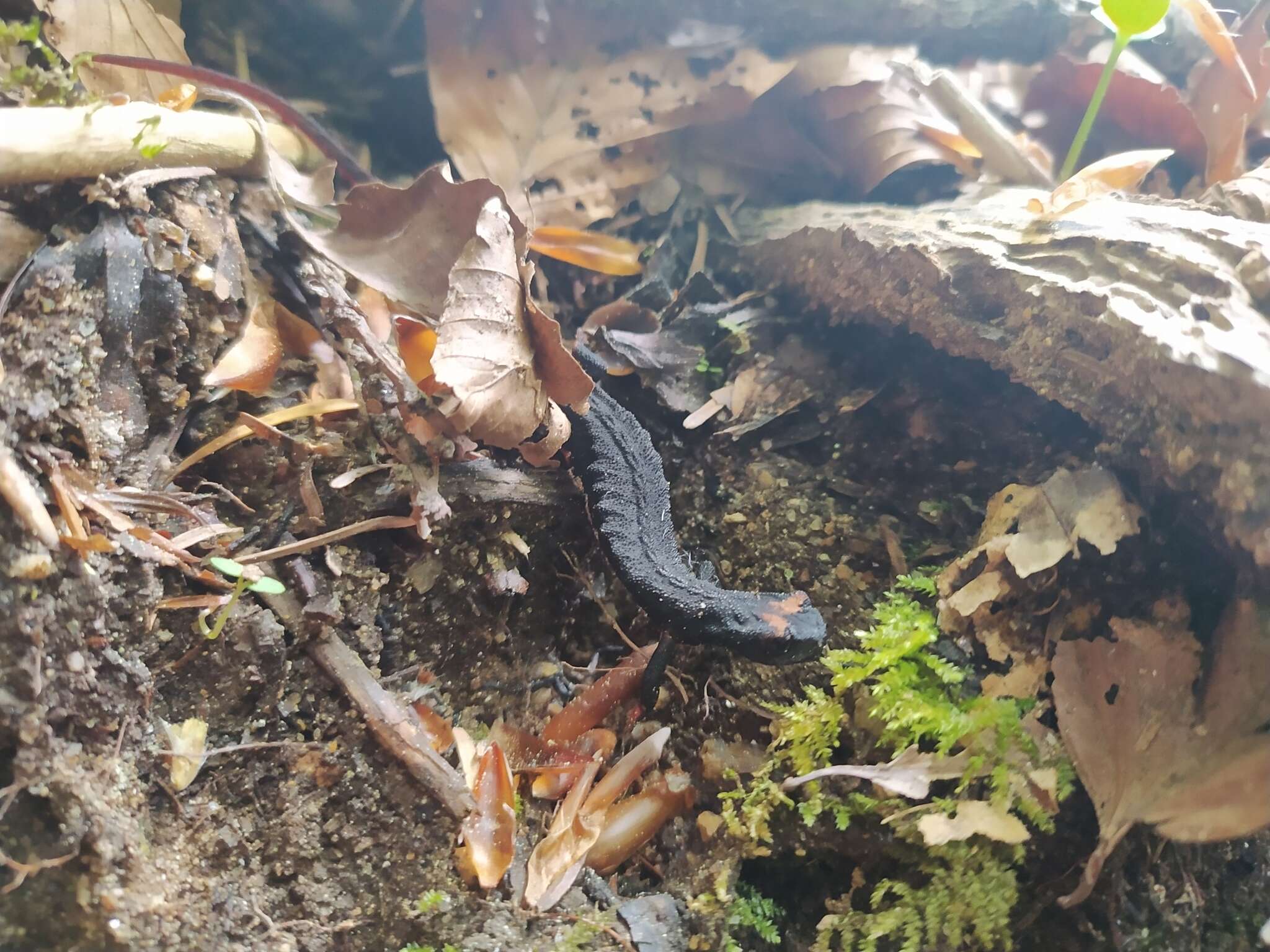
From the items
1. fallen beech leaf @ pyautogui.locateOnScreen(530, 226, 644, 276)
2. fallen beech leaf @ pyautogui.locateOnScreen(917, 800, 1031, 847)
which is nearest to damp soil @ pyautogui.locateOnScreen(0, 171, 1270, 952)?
fallen beech leaf @ pyautogui.locateOnScreen(917, 800, 1031, 847)

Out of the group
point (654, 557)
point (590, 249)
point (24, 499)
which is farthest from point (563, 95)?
point (24, 499)

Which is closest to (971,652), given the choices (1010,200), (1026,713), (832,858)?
(1026,713)

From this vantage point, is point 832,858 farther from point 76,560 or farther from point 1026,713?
point 76,560

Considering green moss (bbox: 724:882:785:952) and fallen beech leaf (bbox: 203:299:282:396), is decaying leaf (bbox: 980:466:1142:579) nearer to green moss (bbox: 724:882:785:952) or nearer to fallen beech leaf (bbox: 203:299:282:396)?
green moss (bbox: 724:882:785:952)

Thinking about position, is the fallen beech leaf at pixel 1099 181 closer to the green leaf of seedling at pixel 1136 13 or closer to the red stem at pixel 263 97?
the green leaf of seedling at pixel 1136 13

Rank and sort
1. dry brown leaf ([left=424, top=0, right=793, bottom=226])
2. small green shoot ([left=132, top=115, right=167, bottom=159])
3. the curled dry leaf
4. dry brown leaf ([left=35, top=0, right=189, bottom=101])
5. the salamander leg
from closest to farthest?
the curled dry leaf < small green shoot ([left=132, top=115, right=167, bottom=159]) < dry brown leaf ([left=35, top=0, right=189, bottom=101]) < the salamander leg < dry brown leaf ([left=424, top=0, right=793, bottom=226])

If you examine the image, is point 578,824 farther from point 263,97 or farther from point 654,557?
point 263,97

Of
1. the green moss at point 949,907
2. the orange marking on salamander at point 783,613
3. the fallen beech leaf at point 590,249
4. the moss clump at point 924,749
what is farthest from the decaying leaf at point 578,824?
the fallen beech leaf at point 590,249
